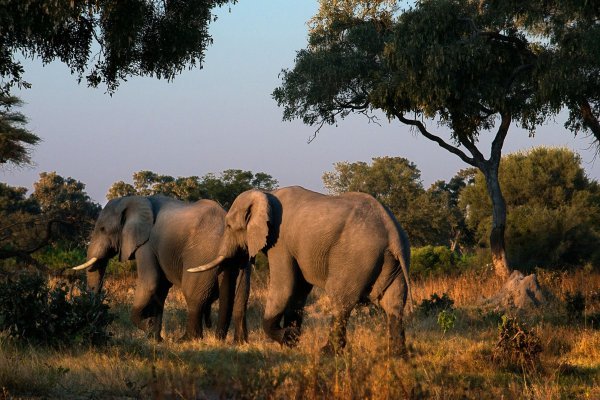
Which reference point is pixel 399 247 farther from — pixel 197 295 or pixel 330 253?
pixel 197 295

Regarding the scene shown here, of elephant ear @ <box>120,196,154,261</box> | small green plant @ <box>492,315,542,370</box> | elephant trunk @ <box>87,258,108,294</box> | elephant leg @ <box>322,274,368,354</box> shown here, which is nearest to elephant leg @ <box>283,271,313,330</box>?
elephant leg @ <box>322,274,368,354</box>

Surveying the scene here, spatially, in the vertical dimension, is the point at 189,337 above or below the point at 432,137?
below

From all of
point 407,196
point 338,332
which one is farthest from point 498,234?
point 407,196

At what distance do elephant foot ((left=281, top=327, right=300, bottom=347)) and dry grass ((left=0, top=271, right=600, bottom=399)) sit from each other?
6.1 inches

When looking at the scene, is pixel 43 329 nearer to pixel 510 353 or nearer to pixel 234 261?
pixel 234 261

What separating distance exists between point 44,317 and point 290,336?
3070mm

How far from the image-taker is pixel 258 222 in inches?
446

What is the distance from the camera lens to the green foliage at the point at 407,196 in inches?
2149

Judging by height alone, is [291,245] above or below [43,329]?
above

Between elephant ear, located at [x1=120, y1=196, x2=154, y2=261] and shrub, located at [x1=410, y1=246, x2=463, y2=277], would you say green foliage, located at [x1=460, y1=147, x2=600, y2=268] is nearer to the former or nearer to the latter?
shrub, located at [x1=410, y1=246, x2=463, y2=277]

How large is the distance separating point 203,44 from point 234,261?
245 inches

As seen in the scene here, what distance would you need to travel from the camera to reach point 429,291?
20.3 metres

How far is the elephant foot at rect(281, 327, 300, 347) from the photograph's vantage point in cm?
1123

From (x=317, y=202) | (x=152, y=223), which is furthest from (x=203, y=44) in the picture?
(x=317, y=202)
